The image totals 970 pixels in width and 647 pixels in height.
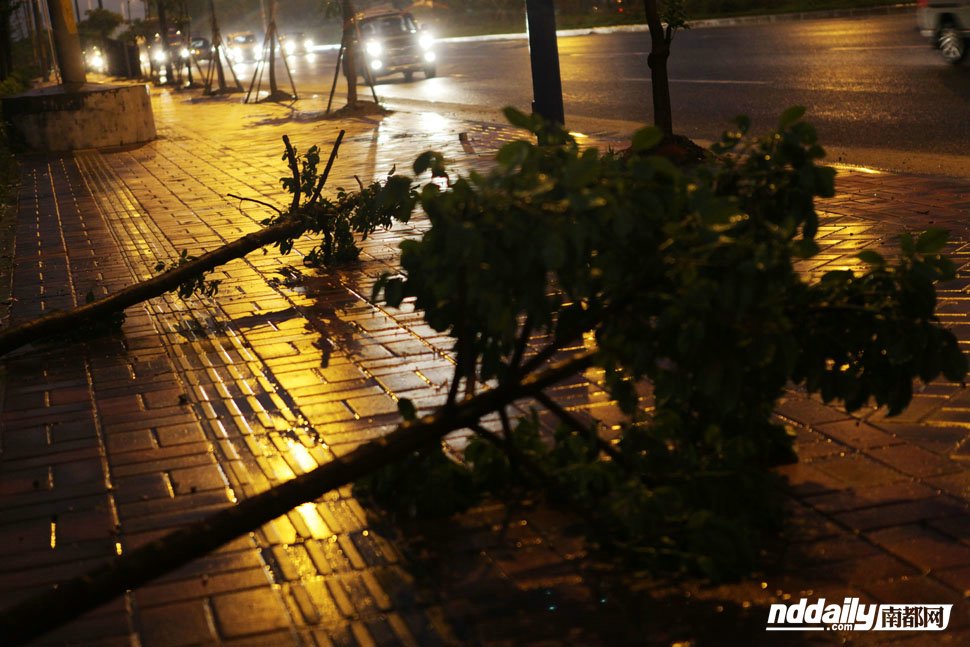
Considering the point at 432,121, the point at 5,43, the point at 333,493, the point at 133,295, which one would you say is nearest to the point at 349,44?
the point at 432,121

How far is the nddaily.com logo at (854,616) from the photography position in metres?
3.14

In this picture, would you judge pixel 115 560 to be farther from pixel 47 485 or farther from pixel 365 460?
pixel 47 485

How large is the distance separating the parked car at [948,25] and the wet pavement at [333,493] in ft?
32.9

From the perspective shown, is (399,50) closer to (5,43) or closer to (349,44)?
(349,44)

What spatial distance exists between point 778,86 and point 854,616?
14.6 metres

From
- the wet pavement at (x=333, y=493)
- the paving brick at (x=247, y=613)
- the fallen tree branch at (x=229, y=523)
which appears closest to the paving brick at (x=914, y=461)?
the wet pavement at (x=333, y=493)

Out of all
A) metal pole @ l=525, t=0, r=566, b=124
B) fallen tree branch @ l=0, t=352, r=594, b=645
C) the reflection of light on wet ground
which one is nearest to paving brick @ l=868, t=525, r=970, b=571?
fallen tree branch @ l=0, t=352, r=594, b=645

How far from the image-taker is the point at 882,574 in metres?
3.40

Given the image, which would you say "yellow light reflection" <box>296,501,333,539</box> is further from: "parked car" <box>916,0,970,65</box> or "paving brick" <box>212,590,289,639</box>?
"parked car" <box>916,0,970,65</box>

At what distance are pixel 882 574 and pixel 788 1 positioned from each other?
110 ft

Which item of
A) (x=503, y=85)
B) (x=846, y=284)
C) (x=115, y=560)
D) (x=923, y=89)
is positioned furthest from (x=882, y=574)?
(x=503, y=85)

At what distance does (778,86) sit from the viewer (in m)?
16.9

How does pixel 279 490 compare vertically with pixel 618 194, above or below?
below

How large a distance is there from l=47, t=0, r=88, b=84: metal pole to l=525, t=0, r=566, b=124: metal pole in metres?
10.8
